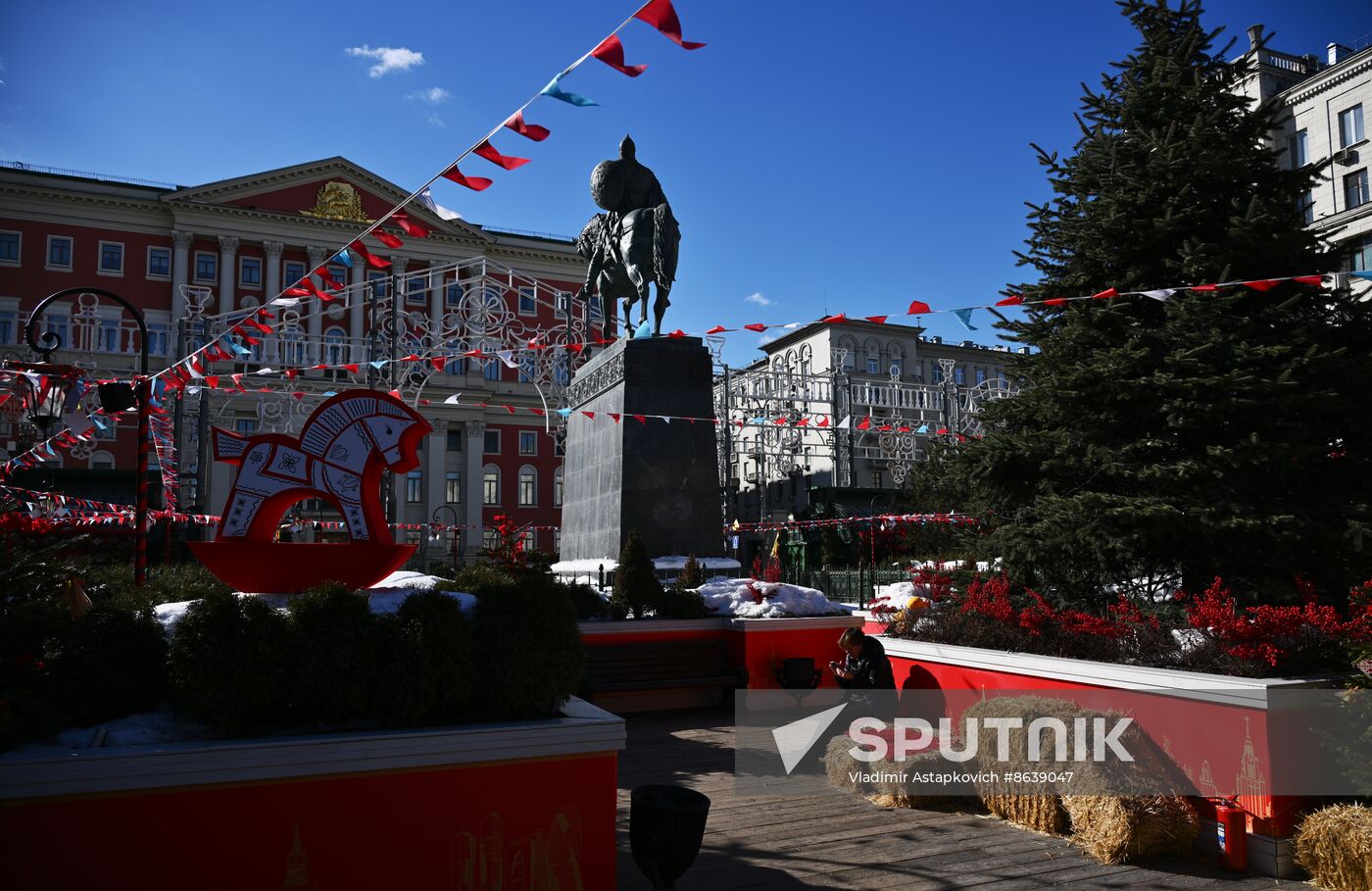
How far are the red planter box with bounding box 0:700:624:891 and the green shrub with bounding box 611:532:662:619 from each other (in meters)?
6.76

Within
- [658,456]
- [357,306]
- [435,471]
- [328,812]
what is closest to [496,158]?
[328,812]

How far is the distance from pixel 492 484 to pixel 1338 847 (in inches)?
2288

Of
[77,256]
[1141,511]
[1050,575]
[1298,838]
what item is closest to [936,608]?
[1050,575]

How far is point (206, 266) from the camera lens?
55.8m

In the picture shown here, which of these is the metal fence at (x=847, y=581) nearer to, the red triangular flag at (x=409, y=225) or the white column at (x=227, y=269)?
the red triangular flag at (x=409, y=225)

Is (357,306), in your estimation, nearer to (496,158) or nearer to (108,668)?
(496,158)

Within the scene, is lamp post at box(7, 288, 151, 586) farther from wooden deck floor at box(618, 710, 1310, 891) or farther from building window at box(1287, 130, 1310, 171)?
building window at box(1287, 130, 1310, 171)

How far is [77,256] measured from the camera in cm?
5344

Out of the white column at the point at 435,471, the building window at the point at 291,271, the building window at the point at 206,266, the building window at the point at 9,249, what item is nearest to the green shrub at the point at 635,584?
the white column at the point at 435,471

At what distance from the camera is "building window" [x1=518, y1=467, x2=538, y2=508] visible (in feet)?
204

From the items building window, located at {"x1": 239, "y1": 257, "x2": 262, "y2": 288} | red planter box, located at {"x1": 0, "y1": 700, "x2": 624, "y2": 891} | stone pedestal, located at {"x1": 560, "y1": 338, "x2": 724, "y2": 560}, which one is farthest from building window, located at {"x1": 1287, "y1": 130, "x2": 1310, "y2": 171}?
building window, located at {"x1": 239, "y1": 257, "x2": 262, "y2": 288}

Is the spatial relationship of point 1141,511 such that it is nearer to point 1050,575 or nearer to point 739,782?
point 1050,575

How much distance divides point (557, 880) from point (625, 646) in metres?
6.84

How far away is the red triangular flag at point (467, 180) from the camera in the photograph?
7.61 metres
